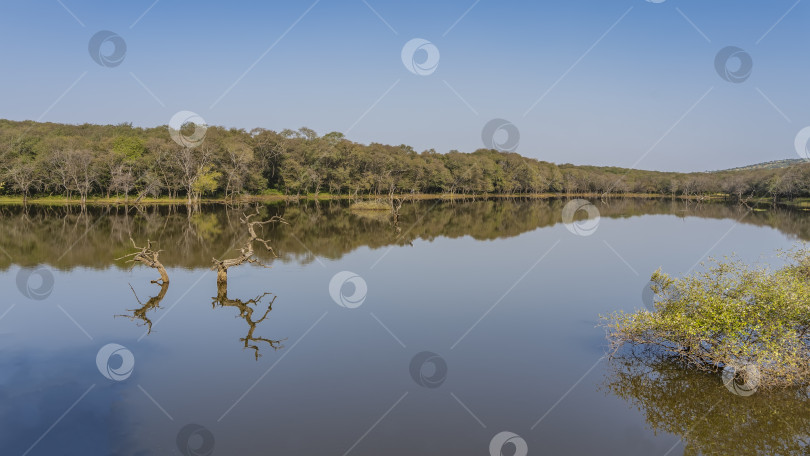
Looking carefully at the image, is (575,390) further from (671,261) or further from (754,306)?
(671,261)

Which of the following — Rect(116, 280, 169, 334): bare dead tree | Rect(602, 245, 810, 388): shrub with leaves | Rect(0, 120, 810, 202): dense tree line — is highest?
Rect(0, 120, 810, 202): dense tree line

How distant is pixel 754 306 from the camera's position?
1448cm

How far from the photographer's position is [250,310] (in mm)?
21422

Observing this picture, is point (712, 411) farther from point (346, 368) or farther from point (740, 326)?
point (346, 368)

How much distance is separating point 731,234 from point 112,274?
5675 cm

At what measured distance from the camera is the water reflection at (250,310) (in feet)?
56.8

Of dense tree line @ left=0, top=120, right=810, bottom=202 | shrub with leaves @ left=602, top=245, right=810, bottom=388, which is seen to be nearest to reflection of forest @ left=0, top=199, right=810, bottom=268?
dense tree line @ left=0, top=120, right=810, bottom=202

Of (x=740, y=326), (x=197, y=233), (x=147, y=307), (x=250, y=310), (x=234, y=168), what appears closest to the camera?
(x=740, y=326)

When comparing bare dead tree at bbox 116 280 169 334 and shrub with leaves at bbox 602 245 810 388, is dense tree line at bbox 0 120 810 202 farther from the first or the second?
shrub with leaves at bbox 602 245 810 388

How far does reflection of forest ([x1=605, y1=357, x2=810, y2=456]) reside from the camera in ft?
37.2

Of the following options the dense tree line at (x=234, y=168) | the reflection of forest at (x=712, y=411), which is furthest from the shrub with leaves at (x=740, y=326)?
the dense tree line at (x=234, y=168)

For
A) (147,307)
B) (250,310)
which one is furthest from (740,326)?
(147,307)

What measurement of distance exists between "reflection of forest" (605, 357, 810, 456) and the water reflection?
36.6 ft

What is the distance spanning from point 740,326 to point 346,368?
37.5 feet
